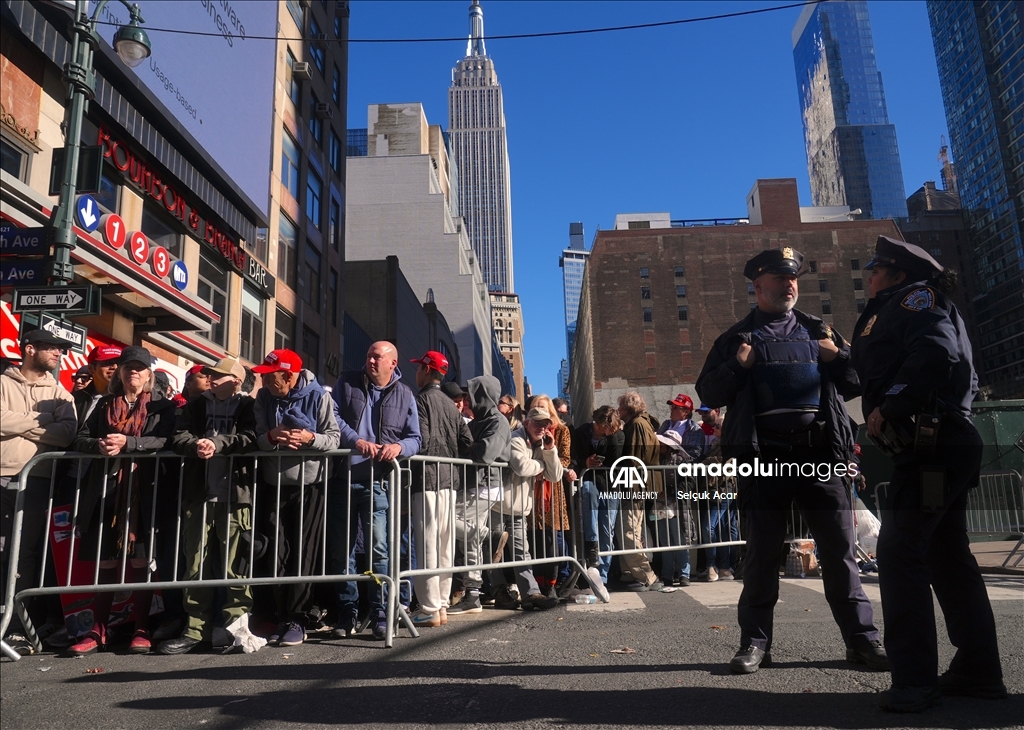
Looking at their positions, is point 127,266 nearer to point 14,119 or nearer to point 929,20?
point 14,119

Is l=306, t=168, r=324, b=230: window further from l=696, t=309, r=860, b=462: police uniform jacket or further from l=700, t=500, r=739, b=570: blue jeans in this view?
l=696, t=309, r=860, b=462: police uniform jacket

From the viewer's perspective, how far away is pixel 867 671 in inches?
136

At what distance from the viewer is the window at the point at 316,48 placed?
3028 centimetres

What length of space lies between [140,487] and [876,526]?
26.6ft

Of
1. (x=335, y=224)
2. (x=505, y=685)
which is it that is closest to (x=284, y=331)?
(x=335, y=224)

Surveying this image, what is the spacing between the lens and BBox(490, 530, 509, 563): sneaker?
6375mm

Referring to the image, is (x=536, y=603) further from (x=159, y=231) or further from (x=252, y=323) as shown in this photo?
(x=252, y=323)

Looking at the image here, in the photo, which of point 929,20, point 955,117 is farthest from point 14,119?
point 929,20

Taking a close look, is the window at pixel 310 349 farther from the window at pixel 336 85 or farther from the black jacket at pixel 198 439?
the black jacket at pixel 198 439

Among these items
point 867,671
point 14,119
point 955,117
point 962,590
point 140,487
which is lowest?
point 867,671

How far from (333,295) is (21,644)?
28.2 m

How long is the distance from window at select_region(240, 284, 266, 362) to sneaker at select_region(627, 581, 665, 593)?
17.2 m

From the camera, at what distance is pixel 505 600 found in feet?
21.0

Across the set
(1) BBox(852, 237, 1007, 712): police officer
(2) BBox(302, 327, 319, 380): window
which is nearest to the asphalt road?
(1) BBox(852, 237, 1007, 712): police officer
